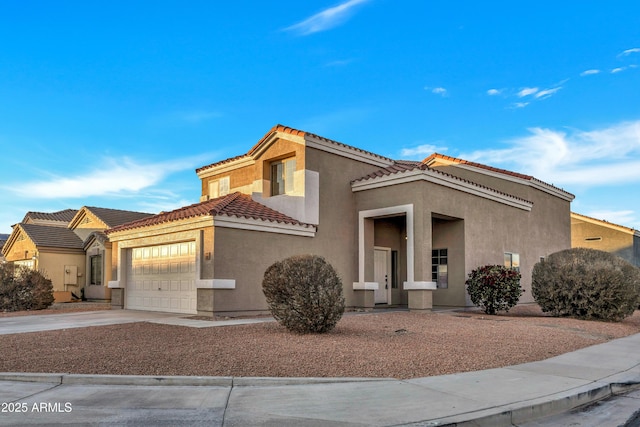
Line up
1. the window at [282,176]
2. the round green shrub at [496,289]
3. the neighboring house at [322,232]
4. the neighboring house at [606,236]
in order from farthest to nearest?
the neighboring house at [606,236] → the window at [282,176] → the round green shrub at [496,289] → the neighboring house at [322,232]

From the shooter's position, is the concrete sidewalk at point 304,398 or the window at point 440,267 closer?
the concrete sidewalk at point 304,398

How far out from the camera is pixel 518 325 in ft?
45.5

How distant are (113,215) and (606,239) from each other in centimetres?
3052

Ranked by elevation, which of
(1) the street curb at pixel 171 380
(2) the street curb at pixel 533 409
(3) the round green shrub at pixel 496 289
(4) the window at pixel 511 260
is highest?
(4) the window at pixel 511 260

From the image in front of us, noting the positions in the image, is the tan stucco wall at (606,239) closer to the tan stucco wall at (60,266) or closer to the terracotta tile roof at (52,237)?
the tan stucco wall at (60,266)

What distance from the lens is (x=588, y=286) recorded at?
15469 millimetres

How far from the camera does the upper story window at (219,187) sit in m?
22.2

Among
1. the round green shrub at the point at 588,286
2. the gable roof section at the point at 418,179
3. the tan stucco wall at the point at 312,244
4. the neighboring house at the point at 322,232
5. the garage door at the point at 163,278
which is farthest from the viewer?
the gable roof section at the point at 418,179

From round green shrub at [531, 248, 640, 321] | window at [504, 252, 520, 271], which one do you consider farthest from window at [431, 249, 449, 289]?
round green shrub at [531, 248, 640, 321]

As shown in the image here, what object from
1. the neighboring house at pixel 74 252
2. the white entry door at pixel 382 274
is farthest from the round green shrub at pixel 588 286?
the neighboring house at pixel 74 252

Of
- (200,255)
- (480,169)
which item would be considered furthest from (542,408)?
(480,169)

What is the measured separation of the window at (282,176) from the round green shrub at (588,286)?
882 centimetres

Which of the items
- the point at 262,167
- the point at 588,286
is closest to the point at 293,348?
the point at 588,286

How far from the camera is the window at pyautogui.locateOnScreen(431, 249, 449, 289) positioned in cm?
1988
